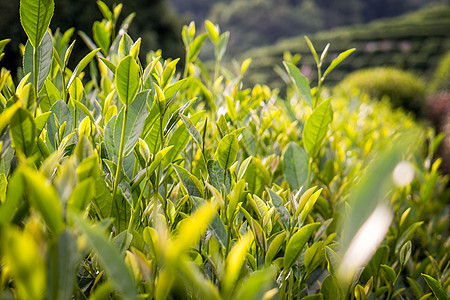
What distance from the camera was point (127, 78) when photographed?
2.02 feet

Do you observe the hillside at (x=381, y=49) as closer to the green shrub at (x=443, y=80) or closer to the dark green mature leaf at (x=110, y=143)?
the green shrub at (x=443, y=80)

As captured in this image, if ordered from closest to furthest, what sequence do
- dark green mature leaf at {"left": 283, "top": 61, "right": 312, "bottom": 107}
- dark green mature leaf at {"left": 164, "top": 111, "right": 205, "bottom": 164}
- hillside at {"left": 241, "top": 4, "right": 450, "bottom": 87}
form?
dark green mature leaf at {"left": 164, "top": 111, "right": 205, "bottom": 164}
dark green mature leaf at {"left": 283, "top": 61, "right": 312, "bottom": 107}
hillside at {"left": 241, "top": 4, "right": 450, "bottom": 87}

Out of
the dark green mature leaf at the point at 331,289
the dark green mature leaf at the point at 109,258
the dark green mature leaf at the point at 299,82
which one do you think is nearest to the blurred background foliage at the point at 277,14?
the dark green mature leaf at the point at 299,82

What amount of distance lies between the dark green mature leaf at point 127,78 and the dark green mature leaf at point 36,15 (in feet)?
0.80

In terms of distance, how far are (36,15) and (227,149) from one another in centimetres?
47

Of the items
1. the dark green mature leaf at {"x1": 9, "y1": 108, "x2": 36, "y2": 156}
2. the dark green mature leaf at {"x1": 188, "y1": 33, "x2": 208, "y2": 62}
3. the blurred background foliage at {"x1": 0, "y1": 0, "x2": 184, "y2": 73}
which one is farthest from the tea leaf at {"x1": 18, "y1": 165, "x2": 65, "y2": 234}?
the blurred background foliage at {"x1": 0, "y1": 0, "x2": 184, "y2": 73}

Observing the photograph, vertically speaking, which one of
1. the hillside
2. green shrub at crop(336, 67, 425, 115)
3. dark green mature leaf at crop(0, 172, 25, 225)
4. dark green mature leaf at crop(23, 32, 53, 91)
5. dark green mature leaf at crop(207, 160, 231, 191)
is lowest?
the hillside

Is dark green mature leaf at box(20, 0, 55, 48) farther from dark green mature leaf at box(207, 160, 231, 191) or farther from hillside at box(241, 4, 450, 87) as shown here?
hillside at box(241, 4, 450, 87)

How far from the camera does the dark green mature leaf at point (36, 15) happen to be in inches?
27.4

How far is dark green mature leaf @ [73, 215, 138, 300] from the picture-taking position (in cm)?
34

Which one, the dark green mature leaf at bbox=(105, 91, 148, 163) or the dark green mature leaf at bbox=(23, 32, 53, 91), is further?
the dark green mature leaf at bbox=(23, 32, 53, 91)

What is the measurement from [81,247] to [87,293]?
0.36m

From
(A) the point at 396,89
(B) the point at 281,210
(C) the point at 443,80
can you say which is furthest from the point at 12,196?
(C) the point at 443,80

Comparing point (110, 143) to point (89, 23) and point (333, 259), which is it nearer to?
point (333, 259)
